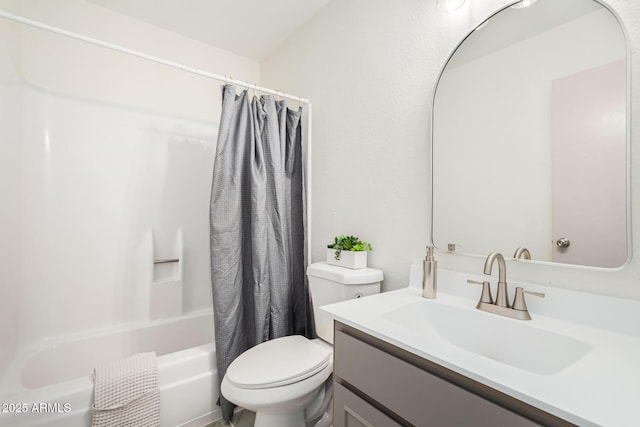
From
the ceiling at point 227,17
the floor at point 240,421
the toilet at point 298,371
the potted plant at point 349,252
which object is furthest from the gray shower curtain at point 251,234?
the ceiling at point 227,17

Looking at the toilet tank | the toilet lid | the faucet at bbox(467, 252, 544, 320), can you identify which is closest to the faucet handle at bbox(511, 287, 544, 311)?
the faucet at bbox(467, 252, 544, 320)

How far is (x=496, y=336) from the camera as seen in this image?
34.8 inches

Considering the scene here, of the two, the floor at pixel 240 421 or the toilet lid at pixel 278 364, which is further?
the floor at pixel 240 421

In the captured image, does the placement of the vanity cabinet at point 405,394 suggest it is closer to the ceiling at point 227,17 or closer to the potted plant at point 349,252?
the potted plant at point 349,252

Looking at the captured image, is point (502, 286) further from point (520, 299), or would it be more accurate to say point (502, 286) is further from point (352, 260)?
point (352, 260)

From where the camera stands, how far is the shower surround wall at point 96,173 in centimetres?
165

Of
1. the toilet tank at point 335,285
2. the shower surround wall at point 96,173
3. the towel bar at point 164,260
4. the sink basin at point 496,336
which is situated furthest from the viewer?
the towel bar at point 164,260

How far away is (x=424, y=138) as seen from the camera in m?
1.27

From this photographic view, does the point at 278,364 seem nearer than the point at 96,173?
Yes

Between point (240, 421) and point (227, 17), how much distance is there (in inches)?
97.6

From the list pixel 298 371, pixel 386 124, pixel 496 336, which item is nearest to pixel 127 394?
pixel 298 371

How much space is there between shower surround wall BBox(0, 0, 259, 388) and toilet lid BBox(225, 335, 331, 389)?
1.16 metres

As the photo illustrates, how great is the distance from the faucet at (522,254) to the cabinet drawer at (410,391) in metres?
0.57

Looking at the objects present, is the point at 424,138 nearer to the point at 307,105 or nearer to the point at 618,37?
the point at 618,37
